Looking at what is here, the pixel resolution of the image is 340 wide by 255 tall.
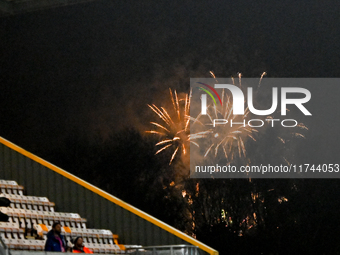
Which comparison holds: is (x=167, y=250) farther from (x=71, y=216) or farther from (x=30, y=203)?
(x=30, y=203)

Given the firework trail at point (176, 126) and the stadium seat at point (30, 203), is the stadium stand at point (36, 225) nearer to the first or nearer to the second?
the stadium seat at point (30, 203)

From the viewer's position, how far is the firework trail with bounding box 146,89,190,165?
31.0m

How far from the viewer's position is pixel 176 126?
3172 centimetres

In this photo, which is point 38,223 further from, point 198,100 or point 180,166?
point 180,166

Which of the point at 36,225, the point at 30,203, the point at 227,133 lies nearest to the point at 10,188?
the point at 30,203

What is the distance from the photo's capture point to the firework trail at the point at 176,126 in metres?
31.0

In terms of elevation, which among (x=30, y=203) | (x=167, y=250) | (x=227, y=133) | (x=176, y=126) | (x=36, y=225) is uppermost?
(x=176, y=126)

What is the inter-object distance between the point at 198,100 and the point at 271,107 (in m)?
4.85

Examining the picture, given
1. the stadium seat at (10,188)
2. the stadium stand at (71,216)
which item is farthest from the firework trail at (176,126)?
the stadium seat at (10,188)

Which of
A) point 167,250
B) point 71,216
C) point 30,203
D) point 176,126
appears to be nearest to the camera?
point 167,250

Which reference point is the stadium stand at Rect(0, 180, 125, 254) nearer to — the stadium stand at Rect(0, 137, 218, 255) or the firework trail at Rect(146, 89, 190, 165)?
the stadium stand at Rect(0, 137, 218, 255)

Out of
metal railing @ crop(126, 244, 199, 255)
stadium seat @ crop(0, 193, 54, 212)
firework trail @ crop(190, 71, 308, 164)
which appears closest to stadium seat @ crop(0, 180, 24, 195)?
stadium seat @ crop(0, 193, 54, 212)

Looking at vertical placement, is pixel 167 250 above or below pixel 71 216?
below

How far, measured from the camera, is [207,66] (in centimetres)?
3406
